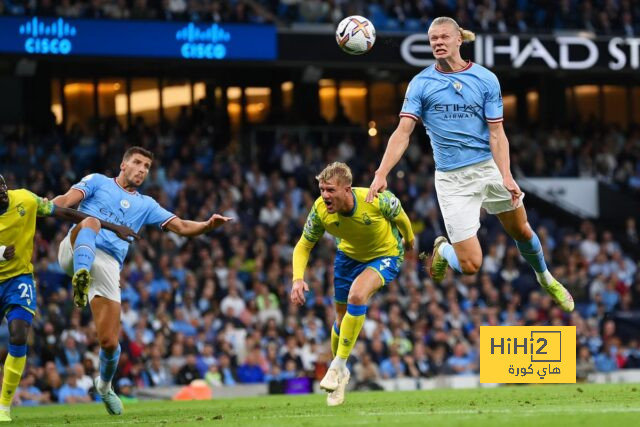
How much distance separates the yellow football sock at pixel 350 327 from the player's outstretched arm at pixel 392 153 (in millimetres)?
1594

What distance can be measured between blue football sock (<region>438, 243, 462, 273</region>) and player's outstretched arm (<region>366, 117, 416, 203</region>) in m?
1.56

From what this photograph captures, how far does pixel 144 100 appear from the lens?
31562mm

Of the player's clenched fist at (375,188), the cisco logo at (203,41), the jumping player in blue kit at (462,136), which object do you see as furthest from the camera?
the cisco logo at (203,41)

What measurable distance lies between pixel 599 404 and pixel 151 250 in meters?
13.2

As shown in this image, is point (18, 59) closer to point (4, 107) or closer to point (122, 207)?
point (4, 107)

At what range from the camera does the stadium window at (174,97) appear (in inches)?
1238

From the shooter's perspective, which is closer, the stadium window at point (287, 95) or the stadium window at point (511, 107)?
the stadium window at point (287, 95)

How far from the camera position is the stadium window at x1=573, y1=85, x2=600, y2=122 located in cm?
3538

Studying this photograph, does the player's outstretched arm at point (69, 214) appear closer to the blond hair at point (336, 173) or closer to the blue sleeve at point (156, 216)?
the blue sleeve at point (156, 216)

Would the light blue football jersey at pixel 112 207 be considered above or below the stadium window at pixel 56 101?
below

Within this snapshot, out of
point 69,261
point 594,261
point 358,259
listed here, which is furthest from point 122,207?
point 594,261

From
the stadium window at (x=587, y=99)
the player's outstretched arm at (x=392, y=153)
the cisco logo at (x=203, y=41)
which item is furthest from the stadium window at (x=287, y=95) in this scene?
the player's outstretched arm at (x=392, y=153)

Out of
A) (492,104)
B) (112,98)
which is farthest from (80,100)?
(492,104)

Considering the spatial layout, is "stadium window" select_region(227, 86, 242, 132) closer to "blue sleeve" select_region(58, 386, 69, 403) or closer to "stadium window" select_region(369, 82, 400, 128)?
"stadium window" select_region(369, 82, 400, 128)
